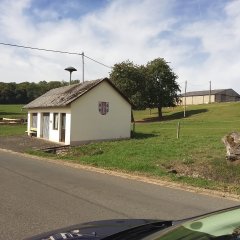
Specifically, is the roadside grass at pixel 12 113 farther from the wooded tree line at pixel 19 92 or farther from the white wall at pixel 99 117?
the white wall at pixel 99 117

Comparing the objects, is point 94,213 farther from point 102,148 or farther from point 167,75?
point 167,75

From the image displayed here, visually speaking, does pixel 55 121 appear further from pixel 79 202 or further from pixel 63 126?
pixel 79 202

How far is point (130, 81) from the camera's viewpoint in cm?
6850

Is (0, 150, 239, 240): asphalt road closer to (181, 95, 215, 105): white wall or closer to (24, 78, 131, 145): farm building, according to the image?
(24, 78, 131, 145): farm building

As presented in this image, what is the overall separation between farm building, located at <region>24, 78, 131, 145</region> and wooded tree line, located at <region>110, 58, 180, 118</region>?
29.6 metres

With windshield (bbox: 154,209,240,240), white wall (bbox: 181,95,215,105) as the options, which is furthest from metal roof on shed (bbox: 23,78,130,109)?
white wall (bbox: 181,95,215,105)

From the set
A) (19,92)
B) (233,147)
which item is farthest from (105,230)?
(19,92)

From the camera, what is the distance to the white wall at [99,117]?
32719 millimetres

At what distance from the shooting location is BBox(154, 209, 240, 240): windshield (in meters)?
2.89

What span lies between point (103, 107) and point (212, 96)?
99524 mm

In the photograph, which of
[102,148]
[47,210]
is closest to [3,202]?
[47,210]

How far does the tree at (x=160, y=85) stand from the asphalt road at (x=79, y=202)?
57451 mm

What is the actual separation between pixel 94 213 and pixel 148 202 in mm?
1959

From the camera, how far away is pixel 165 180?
1517 centimetres
